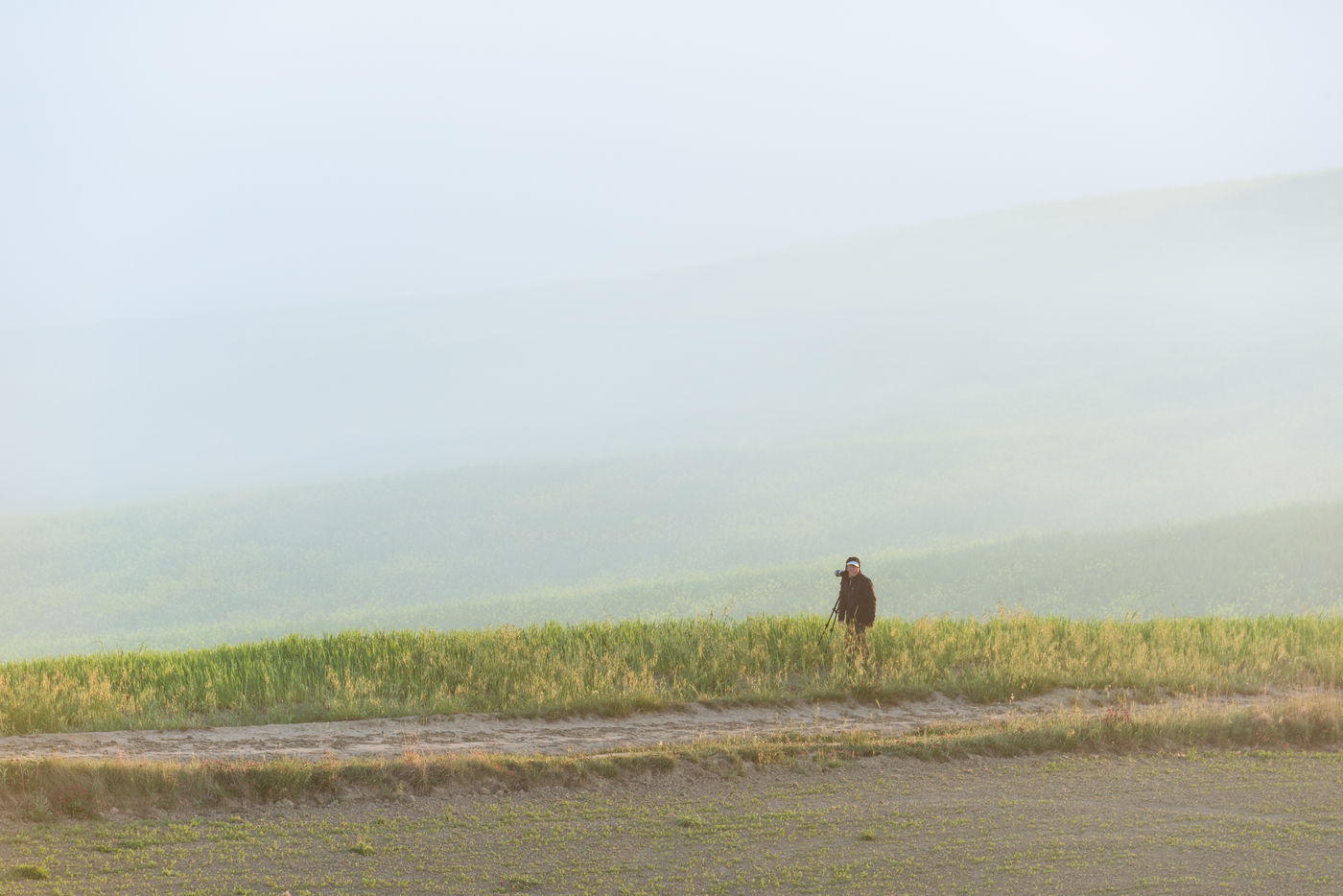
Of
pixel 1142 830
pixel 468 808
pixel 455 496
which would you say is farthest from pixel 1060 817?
pixel 455 496

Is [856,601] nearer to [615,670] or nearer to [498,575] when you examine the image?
[615,670]

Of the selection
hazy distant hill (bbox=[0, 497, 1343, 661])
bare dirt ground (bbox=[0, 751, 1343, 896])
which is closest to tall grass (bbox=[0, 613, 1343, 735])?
bare dirt ground (bbox=[0, 751, 1343, 896])

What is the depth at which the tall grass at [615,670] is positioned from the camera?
46.0ft

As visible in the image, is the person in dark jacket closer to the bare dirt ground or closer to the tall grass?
the tall grass

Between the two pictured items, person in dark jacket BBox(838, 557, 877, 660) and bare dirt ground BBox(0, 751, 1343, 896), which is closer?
bare dirt ground BBox(0, 751, 1343, 896)

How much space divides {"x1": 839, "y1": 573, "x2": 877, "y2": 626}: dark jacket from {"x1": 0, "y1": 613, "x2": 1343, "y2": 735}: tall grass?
2.35 ft

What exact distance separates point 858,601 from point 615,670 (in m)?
3.47

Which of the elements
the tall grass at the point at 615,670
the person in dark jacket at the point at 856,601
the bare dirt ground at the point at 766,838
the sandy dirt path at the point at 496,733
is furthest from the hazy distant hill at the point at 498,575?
the bare dirt ground at the point at 766,838

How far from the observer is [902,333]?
286 ft

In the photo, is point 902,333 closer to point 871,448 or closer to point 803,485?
point 871,448

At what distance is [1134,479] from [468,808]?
50.8 m

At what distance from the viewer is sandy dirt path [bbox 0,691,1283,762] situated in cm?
1204

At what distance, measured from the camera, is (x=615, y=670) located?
1498 centimetres

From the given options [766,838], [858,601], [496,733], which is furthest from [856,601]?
[766,838]
